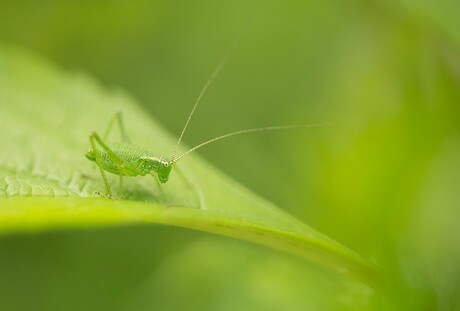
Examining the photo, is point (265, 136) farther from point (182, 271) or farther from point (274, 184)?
point (182, 271)

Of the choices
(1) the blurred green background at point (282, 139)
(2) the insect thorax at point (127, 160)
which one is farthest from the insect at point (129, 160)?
(1) the blurred green background at point (282, 139)

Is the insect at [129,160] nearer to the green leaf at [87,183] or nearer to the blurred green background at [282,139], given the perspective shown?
the green leaf at [87,183]

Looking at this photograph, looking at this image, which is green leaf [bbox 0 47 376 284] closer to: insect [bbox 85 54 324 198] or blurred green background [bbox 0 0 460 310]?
insect [bbox 85 54 324 198]

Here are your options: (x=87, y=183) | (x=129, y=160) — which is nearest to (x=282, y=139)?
(x=129, y=160)

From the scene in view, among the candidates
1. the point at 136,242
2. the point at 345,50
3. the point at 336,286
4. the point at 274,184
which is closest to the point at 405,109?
the point at 336,286

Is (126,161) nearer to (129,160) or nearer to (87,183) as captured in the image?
(129,160)
